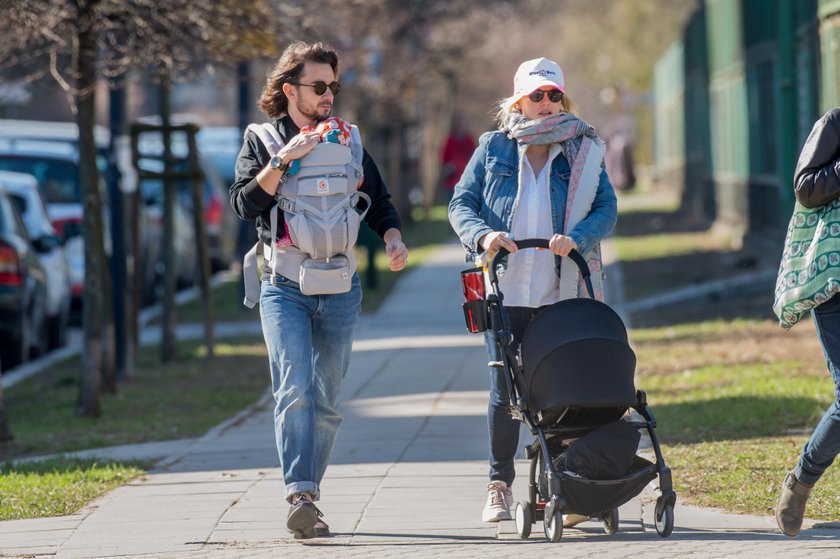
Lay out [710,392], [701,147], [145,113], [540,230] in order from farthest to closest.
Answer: [145,113]
[701,147]
[710,392]
[540,230]

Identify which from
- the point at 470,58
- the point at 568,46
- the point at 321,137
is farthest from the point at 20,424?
the point at 568,46

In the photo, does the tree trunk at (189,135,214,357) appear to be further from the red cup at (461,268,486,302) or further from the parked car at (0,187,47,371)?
the red cup at (461,268,486,302)

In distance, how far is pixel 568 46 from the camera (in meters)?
74.1

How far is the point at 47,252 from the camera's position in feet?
48.8

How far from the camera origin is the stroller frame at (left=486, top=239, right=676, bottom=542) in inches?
241

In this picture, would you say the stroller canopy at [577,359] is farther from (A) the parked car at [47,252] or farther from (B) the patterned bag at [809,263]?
(A) the parked car at [47,252]

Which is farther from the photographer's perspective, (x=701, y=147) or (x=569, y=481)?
(x=701, y=147)

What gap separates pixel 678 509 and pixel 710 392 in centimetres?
359

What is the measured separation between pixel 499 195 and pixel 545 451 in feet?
3.56

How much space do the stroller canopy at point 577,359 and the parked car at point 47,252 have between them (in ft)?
30.3

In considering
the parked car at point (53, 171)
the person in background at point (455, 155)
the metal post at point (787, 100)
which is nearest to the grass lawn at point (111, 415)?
the parked car at point (53, 171)

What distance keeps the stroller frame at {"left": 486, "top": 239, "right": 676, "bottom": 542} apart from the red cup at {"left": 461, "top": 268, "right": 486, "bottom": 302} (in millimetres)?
121

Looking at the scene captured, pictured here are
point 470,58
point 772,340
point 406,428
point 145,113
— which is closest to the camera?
point 406,428

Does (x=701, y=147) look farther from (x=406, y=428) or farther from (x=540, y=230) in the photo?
(x=540, y=230)
